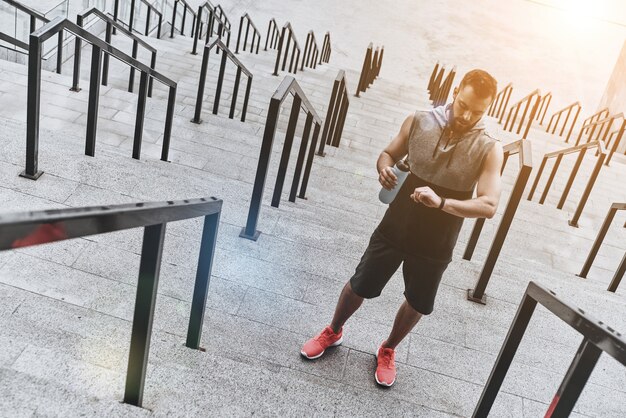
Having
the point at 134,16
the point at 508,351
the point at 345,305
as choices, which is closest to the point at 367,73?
the point at 134,16

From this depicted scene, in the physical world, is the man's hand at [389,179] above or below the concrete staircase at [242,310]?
above

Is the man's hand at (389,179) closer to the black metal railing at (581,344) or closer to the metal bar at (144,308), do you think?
the black metal railing at (581,344)

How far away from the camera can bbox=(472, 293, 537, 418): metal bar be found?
2.18 metres

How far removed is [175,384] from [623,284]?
4567mm

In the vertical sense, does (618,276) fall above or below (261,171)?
below

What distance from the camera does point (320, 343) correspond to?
291cm

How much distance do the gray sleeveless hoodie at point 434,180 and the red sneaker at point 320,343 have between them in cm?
55

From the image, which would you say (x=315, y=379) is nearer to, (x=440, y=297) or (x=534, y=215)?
(x=440, y=297)

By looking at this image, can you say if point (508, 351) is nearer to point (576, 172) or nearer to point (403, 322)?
point (403, 322)

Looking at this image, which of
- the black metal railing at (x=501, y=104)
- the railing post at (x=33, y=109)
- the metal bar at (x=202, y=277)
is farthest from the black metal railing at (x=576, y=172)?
the railing post at (x=33, y=109)

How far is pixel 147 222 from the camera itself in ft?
5.41

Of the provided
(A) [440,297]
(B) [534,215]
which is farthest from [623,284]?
(A) [440,297]

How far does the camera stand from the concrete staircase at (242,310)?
2318 millimetres

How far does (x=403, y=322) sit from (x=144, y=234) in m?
1.48
